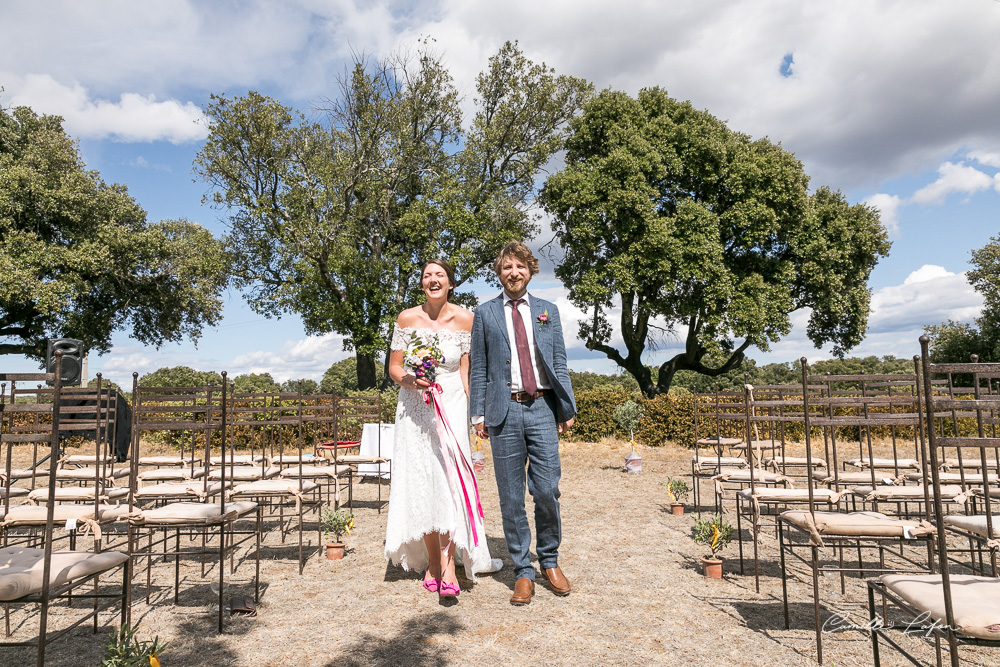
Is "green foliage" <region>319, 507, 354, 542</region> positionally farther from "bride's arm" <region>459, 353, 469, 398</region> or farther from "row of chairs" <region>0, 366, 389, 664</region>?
"bride's arm" <region>459, 353, 469, 398</region>

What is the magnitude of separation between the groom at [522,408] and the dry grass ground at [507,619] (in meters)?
0.41

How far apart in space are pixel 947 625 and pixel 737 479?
3.14 m

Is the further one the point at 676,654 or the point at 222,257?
the point at 222,257

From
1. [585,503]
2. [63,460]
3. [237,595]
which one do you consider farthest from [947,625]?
[63,460]

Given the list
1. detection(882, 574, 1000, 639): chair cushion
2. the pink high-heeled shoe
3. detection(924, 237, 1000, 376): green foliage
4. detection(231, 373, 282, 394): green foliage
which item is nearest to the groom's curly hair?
the pink high-heeled shoe

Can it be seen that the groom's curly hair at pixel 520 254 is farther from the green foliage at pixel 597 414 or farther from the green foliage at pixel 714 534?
the green foliage at pixel 597 414

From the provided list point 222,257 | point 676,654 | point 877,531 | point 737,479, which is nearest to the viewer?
point 877,531

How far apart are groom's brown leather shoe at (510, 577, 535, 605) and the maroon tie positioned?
130cm

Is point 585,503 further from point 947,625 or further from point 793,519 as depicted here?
point 947,625

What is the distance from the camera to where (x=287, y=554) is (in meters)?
5.53

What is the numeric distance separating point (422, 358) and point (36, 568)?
236 cm

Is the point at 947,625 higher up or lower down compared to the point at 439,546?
higher up

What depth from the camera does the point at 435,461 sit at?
4.26 metres

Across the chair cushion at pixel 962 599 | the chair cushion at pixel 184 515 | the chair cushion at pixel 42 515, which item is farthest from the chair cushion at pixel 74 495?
the chair cushion at pixel 962 599
